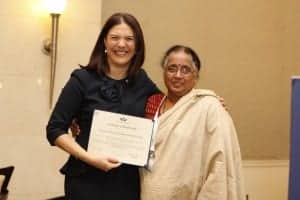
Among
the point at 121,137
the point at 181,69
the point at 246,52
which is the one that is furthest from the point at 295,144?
the point at 246,52

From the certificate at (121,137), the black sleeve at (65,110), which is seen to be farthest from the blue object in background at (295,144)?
the black sleeve at (65,110)

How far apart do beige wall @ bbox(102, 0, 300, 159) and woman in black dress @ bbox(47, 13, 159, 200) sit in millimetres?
1559

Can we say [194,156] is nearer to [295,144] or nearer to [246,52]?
[295,144]

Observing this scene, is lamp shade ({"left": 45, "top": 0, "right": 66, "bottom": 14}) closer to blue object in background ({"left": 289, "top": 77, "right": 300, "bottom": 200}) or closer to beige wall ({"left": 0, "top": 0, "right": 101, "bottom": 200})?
beige wall ({"left": 0, "top": 0, "right": 101, "bottom": 200})

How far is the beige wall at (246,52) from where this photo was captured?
3.42 metres

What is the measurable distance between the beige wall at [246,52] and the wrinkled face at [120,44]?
158 cm

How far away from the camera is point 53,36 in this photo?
2.79 meters

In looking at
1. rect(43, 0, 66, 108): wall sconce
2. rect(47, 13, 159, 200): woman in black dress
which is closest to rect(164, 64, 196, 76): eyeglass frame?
rect(47, 13, 159, 200): woman in black dress

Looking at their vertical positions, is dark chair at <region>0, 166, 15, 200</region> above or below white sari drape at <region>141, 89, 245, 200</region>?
below

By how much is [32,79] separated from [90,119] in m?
1.17

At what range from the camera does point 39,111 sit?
2803 mm

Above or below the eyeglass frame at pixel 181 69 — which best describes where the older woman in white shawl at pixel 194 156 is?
below

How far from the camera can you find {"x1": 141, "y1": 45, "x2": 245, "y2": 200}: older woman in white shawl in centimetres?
171

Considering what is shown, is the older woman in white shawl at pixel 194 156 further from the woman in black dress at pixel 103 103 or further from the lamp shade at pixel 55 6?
the lamp shade at pixel 55 6
